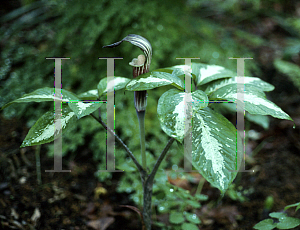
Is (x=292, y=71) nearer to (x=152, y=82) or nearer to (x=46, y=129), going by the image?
(x=152, y=82)

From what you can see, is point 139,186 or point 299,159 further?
point 299,159

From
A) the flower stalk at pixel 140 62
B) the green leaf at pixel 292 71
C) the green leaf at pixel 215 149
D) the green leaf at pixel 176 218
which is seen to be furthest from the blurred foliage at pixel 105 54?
the green leaf at pixel 215 149

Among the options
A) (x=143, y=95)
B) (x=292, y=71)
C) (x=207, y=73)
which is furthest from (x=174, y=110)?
(x=292, y=71)

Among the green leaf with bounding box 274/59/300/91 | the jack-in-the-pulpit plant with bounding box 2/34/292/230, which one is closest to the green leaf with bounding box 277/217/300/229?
the jack-in-the-pulpit plant with bounding box 2/34/292/230

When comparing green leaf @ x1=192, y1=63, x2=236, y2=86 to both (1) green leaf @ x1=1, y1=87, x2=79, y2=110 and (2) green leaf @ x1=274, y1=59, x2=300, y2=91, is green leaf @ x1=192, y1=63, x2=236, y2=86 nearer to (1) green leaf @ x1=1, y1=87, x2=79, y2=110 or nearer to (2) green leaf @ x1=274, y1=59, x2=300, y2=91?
(1) green leaf @ x1=1, y1=87, x2=79, y2=110

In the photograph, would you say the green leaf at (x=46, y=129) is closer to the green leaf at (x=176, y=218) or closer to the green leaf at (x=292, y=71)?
the green leaf at (x=176, y=218)

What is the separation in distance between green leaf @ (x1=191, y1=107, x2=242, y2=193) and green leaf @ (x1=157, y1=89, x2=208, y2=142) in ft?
0.20

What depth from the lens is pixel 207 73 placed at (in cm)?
72

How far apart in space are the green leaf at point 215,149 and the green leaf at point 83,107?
0.24 metres

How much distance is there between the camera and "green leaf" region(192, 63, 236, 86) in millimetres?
669

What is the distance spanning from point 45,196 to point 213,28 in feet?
5.94

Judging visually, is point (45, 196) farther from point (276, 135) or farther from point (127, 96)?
point (276, 135)

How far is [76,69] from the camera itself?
156cm

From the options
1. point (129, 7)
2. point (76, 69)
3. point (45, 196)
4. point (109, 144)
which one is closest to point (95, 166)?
point (109, 144)
